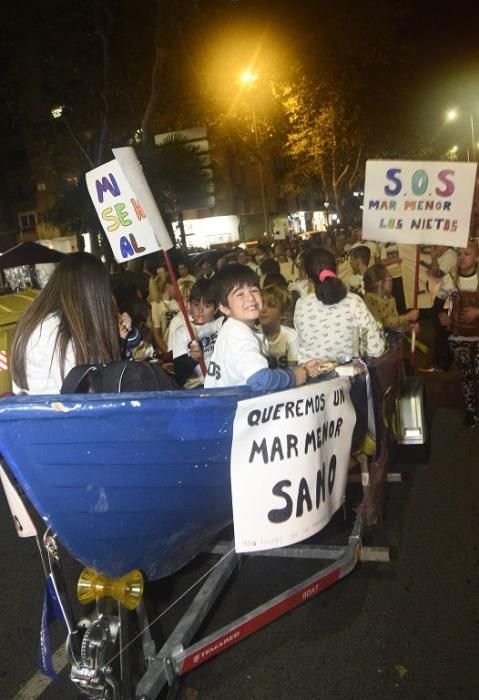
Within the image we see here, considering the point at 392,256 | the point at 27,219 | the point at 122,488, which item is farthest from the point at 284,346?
the point at 27,219

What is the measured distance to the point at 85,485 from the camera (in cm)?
246

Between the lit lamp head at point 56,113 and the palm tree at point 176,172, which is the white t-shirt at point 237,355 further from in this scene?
the lit lamp head at point 56,113

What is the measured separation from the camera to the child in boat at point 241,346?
285cm

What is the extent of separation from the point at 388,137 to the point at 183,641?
1497 inches

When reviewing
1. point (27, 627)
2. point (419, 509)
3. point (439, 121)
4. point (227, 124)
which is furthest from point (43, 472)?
point (439, 121)

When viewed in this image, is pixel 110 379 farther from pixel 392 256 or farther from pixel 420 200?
pixel 392 256

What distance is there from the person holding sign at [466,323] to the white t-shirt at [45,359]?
4386mm

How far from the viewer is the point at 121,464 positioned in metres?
2.41

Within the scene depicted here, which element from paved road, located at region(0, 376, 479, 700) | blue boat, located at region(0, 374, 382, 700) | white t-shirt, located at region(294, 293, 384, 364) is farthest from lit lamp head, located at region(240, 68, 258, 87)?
blue boat, located at region(0, 374, 382, 700)

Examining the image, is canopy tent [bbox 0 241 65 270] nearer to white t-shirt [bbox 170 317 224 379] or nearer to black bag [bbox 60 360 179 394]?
white t-shirt [bbox 170 317 224 379]

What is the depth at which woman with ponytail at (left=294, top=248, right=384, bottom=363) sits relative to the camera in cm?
455

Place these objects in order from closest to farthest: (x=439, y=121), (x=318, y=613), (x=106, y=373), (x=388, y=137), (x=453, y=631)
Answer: (x=106, y=373) → (x=453, y=631) → (x=318, y=613) → (x=388, y=137) → (x=439, y=121)

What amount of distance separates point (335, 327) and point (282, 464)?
87.9 inches

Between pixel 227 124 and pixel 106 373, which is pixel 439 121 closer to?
pixel 227 124
